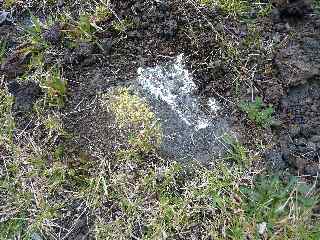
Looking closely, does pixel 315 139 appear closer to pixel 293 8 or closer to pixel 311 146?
pixel 311 146

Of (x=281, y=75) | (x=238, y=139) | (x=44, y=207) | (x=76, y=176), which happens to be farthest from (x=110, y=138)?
(x=281, y=75)

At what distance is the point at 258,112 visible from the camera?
8.44ft

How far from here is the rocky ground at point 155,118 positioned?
2451 mm

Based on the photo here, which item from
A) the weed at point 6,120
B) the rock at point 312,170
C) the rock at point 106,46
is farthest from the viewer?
the rock at point 106,46

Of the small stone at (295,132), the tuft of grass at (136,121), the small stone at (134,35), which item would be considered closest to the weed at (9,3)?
the small stone at (134,35)

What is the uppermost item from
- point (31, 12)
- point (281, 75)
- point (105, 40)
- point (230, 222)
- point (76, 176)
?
point (31, 12)

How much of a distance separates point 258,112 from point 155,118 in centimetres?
52

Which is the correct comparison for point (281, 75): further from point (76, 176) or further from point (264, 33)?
point (76, 176)

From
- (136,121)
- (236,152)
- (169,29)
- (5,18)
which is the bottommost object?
(236,152)

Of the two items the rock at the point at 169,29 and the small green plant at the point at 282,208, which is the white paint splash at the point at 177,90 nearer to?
the rock at the point at 169,29

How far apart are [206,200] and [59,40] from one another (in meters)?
1.21

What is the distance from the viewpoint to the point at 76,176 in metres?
2.56

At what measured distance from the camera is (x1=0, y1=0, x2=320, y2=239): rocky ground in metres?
2.45

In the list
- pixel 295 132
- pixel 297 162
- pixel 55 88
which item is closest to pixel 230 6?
pixel 295 132
